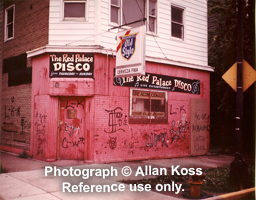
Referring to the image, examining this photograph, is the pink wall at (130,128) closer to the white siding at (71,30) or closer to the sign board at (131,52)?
the white siding at (71,30)

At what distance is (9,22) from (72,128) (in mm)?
6816

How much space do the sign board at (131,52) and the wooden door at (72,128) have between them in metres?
2.21

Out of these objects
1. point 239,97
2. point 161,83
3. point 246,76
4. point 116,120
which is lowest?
point 116,120

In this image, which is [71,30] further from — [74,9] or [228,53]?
[228,53]

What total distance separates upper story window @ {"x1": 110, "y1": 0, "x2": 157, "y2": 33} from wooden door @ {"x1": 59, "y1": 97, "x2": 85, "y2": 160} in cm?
368

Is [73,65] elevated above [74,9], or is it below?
below

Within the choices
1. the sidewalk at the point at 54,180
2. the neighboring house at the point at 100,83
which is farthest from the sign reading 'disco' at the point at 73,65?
the sidewalk at the point at 54,180

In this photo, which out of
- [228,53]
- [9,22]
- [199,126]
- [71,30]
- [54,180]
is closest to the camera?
[54,180]

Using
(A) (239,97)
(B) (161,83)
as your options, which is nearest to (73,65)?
(B) (161,83)

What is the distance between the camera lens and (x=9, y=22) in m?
13.4

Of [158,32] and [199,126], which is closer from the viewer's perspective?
[158,32]

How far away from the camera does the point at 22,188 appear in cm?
665

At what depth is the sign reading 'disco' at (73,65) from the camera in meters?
10.2

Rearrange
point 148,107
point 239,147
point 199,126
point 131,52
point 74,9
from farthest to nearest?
point 199,126
point 148,107
point 74,9
point 131,52
point 239,147
